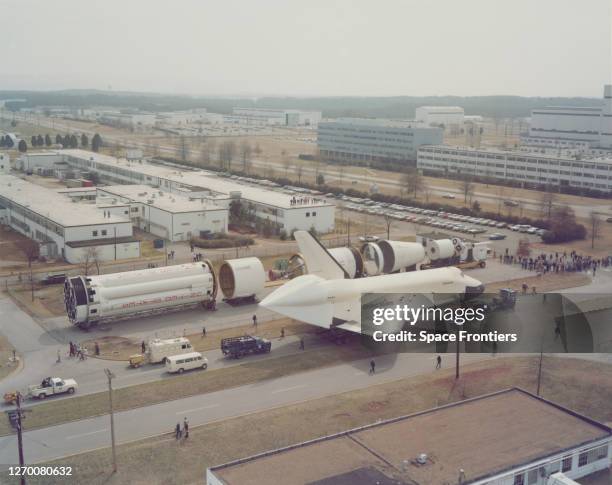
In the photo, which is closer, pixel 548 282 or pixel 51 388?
pixel 51 388

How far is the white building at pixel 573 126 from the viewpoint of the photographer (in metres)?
140

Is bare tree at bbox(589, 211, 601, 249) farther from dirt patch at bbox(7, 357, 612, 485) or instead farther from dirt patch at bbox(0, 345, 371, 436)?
dirt patch at bbox(0, 345, 371, 436)

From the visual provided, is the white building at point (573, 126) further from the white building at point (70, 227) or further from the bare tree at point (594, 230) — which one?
the white building at point (70, 227)

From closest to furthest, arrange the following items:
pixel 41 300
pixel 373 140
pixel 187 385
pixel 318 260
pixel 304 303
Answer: pixel 187 385
pixel 304 303
pixel 318 260
pixel 41 300
pixel 373 140

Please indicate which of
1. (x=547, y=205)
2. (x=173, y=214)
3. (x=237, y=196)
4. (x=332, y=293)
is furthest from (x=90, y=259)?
(x=547, y=205)

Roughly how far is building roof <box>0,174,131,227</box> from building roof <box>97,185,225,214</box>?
4.11m

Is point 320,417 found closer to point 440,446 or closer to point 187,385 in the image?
point 187,385

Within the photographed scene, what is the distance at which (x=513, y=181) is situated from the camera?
320 feet

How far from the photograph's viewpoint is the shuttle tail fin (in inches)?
1565

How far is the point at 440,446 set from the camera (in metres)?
20.6

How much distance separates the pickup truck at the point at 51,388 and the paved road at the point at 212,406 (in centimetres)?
306

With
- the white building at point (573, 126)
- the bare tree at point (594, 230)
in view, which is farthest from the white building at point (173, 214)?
the white building at point (573, 126)

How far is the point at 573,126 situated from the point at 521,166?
215 feet

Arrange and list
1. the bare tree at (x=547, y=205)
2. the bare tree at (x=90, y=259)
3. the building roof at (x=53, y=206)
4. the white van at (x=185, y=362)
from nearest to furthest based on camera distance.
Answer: the white van at (x=185, y=362) < the bare tree at (x=90, y=259) < the building roof at (x=53, y=206) < the bare tree at (x=547, y=205)
